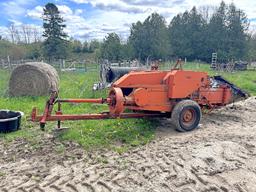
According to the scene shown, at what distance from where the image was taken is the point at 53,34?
4141cm

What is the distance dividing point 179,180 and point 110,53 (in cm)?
3629

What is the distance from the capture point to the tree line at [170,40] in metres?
41.2

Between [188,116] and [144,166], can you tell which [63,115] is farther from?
[188,116]

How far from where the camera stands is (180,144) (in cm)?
560

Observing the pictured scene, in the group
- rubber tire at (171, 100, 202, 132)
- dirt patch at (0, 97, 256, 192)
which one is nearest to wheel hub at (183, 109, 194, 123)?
rubber tire at (171, 100, 202, 132)

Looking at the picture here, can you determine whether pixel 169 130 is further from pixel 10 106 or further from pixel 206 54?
pixel 206 54

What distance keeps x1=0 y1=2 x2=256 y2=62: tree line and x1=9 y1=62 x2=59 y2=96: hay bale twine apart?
28784mm

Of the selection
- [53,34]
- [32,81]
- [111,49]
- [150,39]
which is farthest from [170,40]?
[32,81]

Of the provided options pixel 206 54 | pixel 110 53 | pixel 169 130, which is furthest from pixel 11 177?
pixel 206 54

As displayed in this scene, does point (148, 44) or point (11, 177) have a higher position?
point (148, 44)

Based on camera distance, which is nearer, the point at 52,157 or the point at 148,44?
the point at 52,157

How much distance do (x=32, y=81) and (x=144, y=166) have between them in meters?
7.49

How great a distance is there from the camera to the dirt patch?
13.1ft

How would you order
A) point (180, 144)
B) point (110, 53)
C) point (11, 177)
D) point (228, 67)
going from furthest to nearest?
point (110, 53)
point (228, 67)
point (180, 144)
point (11, 177)
